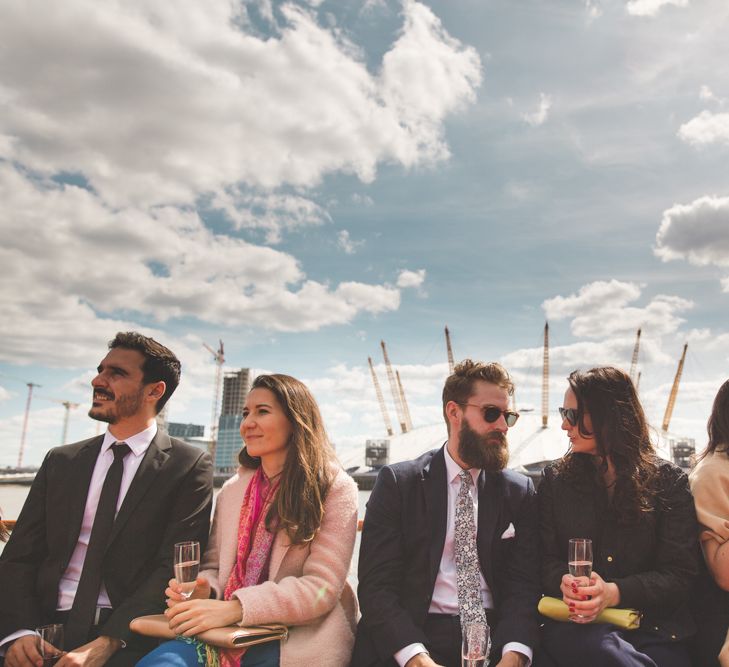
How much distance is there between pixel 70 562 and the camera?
4.37 meters

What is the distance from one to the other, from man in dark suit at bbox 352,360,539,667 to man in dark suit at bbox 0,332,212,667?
1.34 m

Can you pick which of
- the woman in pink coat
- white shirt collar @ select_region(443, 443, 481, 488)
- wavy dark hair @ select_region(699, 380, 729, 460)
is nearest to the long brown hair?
the woman in pink coat

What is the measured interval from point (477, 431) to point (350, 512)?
1052 mm

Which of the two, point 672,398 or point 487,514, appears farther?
point 672,398

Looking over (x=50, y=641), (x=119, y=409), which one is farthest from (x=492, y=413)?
(x=50, y=641)

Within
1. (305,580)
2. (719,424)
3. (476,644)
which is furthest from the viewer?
(719,424)

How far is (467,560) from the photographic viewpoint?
4.19m

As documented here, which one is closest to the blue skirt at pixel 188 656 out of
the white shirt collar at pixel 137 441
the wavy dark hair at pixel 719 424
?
the white shirt collar at pixel 137 441

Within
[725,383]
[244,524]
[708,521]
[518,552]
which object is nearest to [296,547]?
[244,524]

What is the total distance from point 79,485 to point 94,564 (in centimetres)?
57

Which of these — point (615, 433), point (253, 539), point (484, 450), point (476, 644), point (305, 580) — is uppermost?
point (615, 433)

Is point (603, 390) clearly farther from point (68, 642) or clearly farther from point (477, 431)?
point (68, 642)

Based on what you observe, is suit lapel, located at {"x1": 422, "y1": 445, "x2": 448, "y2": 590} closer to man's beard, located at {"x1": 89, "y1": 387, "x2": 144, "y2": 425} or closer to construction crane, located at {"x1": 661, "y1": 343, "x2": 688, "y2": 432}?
man's beard, located at {"x1": 89, "y1": 387, "x2": 144, "y2": 425}

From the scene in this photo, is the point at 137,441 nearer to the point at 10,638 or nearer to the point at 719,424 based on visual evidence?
the point at 10,638
